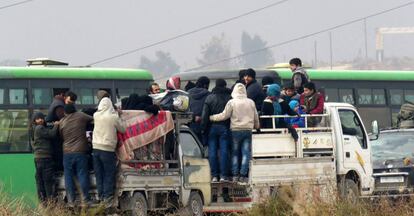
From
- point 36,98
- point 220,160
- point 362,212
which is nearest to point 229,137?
point 220,160

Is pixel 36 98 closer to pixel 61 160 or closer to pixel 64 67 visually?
pixel 64 67

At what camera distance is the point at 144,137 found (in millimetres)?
18109

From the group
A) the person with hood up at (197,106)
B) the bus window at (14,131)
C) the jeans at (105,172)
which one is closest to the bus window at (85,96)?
the bus window at (14,131)

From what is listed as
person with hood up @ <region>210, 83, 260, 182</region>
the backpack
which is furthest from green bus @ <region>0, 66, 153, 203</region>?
person with hood up @ <region>210, 83, 260, 182</region>

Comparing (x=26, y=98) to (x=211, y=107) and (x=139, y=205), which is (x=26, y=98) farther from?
(x=139, y=205)

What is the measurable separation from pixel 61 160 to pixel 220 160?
257cm

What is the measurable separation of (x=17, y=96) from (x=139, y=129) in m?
6.66

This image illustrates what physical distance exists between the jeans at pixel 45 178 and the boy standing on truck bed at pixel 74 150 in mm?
409

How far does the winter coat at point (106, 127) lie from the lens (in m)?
17.5

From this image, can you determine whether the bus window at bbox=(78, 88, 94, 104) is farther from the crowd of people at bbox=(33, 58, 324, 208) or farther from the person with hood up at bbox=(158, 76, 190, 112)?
the person with hood up at bbox=(158, 76, 190, 112)

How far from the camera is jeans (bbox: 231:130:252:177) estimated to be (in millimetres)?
19281

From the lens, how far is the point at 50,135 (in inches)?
717

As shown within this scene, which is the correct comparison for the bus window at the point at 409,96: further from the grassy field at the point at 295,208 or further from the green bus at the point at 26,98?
the grassy field at the point at 295,208

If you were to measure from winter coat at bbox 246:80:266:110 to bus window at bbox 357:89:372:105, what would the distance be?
38.4 ft
